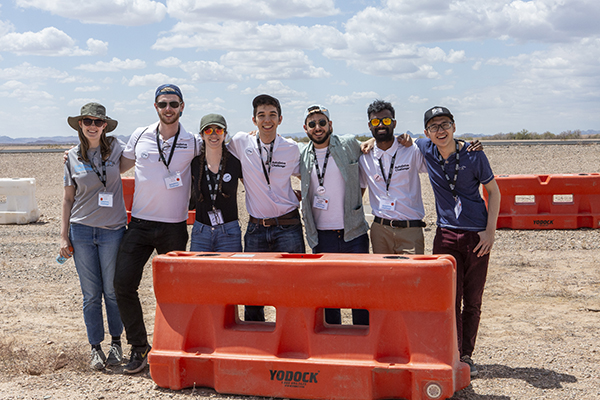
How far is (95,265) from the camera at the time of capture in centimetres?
526

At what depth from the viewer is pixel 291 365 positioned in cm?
425

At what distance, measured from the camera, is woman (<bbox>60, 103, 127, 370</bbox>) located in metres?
5.18

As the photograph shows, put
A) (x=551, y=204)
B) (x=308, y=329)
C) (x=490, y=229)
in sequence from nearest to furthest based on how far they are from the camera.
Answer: (x=308, y=329) → (x=490, y=229) → (x=551, y=204)

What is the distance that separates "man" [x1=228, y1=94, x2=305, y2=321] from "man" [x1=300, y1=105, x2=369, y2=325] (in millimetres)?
180

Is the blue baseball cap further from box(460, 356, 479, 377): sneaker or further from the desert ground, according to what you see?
box(460, 356, 479, 377): sneaker

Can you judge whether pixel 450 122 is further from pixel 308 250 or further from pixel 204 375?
pixel 308 250

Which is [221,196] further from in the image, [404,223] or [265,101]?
[404,223]

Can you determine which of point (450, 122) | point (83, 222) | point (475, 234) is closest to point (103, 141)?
point (83, 222)

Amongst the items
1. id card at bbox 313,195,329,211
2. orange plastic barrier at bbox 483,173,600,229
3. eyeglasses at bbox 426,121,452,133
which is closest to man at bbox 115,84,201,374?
id card at bbox 313,195,329,211

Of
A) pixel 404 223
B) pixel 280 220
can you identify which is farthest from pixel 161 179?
pixel 404 223

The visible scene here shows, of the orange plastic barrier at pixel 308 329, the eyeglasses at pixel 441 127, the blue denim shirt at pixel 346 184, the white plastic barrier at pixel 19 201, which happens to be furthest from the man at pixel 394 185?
the white plastic barrier at pixel 19 201

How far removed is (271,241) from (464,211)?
1.80 meters

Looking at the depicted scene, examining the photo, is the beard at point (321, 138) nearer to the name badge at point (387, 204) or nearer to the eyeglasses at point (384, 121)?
the eyeglasses at point (384, 121)

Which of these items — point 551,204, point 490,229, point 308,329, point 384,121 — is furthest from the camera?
point 551,204
